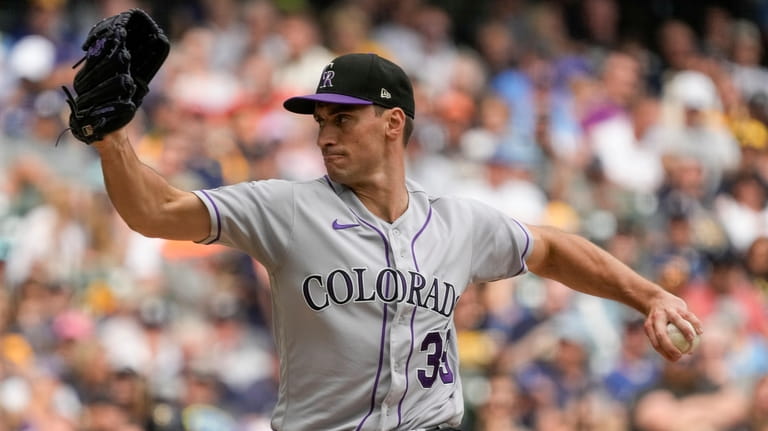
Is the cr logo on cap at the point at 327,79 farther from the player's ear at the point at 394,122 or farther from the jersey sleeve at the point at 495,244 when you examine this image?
the jersey sleeve at the point at 495,244

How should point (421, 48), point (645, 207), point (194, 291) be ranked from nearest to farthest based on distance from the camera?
point (194, 291), point (645, 207), point (421, 48)

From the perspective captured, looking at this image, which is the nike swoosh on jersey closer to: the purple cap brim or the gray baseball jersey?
the gray baseball jersey

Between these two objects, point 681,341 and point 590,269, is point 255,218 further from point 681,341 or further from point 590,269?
point 681,341

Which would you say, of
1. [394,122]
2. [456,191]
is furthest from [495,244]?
[456,191]

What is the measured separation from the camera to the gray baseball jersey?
153 inches

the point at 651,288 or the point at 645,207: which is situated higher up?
the point at 651,288

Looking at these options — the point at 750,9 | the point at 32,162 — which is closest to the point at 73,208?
the point at 32,162

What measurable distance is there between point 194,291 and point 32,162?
1483 mm

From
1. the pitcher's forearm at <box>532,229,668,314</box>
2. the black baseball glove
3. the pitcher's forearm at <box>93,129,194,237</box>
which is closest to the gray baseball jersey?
the pitcher's forearm at <box>93,129,194,237</box>

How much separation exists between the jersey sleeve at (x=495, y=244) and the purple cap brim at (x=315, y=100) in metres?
0.63

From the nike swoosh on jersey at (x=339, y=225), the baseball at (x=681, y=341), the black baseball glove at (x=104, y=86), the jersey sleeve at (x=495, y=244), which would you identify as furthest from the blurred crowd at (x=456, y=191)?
the black baseball glove at (x=104, y=86)

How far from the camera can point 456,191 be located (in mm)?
10062

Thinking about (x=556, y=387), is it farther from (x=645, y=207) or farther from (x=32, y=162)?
(x=32, y=162)

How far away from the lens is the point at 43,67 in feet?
30.3
